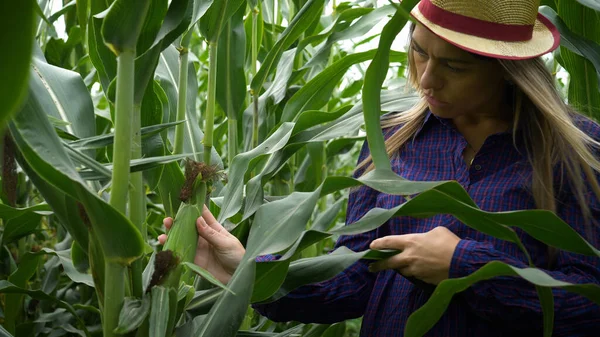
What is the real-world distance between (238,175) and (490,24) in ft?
1.62

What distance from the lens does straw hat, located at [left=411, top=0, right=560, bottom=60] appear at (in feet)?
4.00

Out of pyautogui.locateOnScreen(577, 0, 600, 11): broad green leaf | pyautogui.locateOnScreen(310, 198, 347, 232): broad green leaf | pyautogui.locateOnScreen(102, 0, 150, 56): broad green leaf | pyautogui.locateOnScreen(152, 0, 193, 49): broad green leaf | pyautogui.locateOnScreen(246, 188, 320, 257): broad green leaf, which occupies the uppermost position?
pyautogui.locateOnScreen(102, 0, 150, 56): broad green leaf

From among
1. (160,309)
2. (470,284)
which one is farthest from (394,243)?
(160,309)

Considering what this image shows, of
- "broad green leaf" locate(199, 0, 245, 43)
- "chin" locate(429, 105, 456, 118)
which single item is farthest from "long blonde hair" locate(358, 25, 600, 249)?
"broad green leaf" locate(199, 0, 245, 43)

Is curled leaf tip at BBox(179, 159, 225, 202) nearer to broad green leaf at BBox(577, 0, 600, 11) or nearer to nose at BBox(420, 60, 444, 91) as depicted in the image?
nose at BBox(420, 60, 444, 91)

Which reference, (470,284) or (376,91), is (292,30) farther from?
(470,284)

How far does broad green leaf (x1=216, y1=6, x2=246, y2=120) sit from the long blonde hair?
0.37m

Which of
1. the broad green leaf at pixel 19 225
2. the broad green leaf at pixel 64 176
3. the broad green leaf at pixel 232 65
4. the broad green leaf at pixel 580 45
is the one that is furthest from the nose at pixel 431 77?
the broad green leaf at pixel 19 225

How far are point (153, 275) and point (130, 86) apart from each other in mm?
258

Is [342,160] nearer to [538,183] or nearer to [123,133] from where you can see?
[538,183]

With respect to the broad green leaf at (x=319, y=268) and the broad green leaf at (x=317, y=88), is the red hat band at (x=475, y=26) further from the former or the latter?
the broad green leaf at (x=319, y=268)

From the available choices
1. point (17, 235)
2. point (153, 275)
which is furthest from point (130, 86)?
point (17, 235)

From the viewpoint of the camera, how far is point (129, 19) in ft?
2.93

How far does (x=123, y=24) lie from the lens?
892 millimetres
